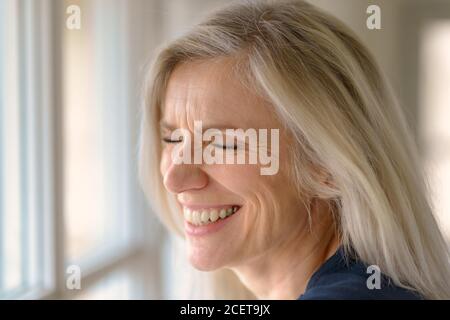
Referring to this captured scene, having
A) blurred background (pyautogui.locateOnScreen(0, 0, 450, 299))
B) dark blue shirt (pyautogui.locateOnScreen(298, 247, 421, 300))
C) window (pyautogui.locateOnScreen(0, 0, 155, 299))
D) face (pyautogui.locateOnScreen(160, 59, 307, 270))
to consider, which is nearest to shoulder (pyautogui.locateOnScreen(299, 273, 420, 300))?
dark blue shirt (pyautogui.locateOnScreen(298, 247, 421, 300))

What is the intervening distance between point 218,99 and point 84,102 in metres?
0.52

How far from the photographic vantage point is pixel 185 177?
80cm

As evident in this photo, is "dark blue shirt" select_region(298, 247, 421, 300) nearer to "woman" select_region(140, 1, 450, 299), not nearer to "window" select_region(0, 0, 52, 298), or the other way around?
"woman" select_region(140, 1, 450, 299)

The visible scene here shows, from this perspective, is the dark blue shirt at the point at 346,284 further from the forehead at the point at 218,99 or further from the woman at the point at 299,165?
the forehead at the point at 218,99

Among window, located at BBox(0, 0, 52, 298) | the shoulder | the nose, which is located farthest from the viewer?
window, located at BBox(0, 0, 52, 298)

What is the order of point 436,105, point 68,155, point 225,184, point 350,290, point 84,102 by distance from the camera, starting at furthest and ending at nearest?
1. point 84,102
2. point 68,155
3. point 436,105
4. point 225,184
5. point 350,290

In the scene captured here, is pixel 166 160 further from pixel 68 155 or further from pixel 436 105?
pixel 436 105

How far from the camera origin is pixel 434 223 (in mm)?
783

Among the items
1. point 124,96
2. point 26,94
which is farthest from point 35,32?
point 124,96

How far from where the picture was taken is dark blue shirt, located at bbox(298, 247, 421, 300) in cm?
68

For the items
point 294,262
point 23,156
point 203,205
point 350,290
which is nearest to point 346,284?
point 350,290

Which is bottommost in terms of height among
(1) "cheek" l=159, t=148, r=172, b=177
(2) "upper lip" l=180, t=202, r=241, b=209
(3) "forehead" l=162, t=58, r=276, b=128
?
(2) "upper lip" l=180, t=202, r=241, b=209

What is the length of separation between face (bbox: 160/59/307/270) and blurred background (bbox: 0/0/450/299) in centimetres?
12
